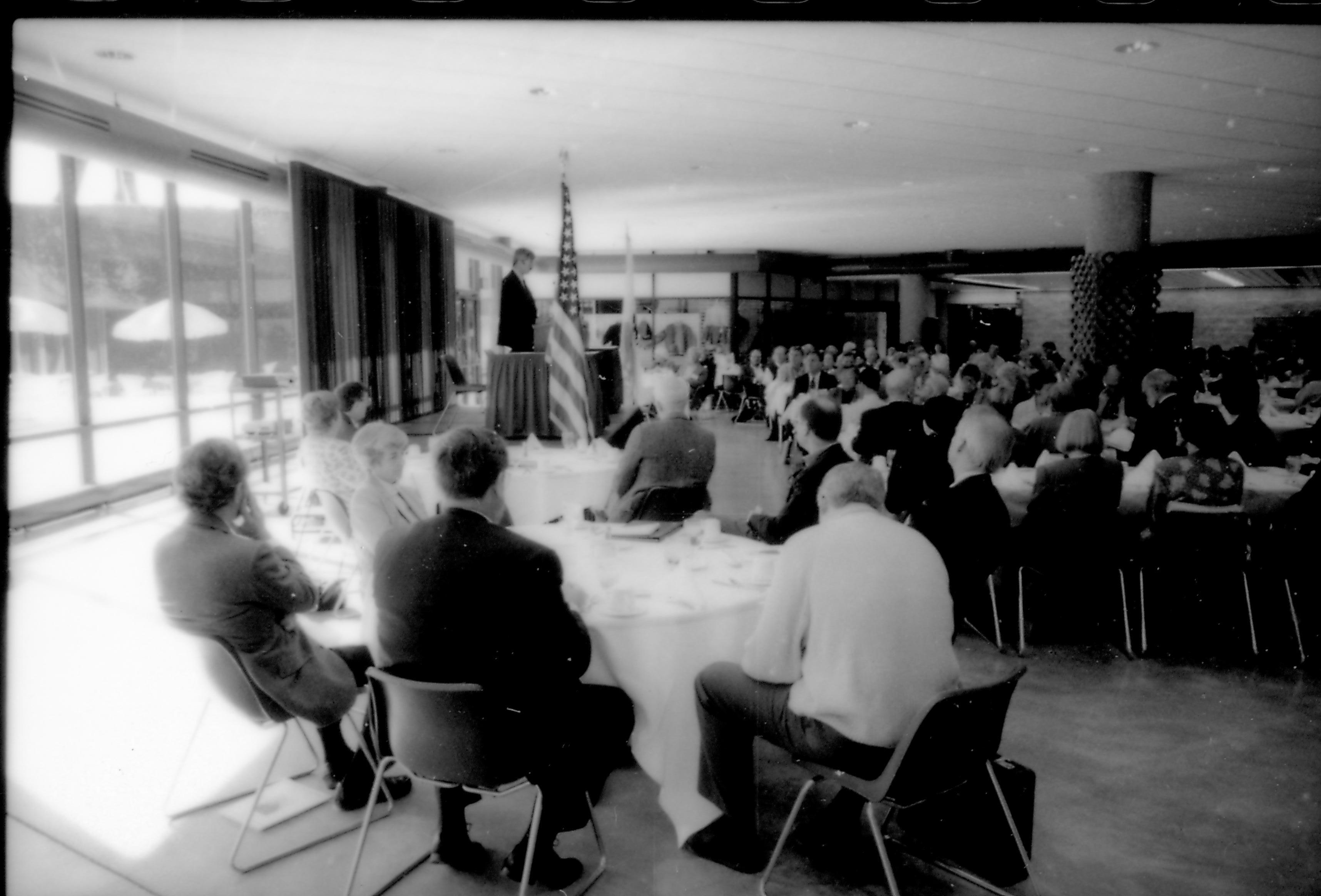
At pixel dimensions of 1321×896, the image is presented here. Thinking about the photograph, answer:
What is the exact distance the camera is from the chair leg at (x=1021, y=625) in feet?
14.0

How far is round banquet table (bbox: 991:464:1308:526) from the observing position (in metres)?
4.65

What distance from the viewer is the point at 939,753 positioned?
81.0 inches

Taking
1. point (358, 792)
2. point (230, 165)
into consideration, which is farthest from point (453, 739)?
point (230, 165)

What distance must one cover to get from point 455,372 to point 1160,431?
828 cm

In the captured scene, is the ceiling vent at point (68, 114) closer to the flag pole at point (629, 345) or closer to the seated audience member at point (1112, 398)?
the flag pole at point (629, 345)

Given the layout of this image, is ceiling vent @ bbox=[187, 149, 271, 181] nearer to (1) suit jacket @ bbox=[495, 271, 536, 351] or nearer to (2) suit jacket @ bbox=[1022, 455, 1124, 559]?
(1) suit jacket @ bbox=[495, 271, 536, 351]

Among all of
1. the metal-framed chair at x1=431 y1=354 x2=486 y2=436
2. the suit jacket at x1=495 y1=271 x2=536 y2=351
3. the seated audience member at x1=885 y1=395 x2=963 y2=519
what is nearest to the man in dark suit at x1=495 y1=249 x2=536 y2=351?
the suit jacket at x1=495 y1=271 x2=536 y2=351

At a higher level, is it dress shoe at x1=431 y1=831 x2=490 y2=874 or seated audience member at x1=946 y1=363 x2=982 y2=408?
seated audience member at x1=946 y1=363 x2=982 y2=408

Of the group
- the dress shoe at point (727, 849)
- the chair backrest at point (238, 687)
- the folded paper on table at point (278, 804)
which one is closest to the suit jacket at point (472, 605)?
the chair backrest at point (238, 687)

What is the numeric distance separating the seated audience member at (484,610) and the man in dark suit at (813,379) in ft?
23.9

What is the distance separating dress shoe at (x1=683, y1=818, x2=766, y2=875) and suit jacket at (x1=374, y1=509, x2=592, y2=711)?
741 mm

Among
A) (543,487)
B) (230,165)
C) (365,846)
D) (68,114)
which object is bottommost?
(365,846)

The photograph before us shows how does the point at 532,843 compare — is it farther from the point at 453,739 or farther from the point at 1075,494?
the point at 1075,494

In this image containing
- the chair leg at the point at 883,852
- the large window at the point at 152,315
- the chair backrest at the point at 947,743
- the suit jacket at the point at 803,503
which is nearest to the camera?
the chair backrest at the point at 947,743
